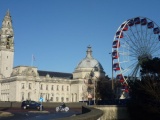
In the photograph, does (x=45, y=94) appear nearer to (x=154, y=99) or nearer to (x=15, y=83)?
(x=15, y=83)

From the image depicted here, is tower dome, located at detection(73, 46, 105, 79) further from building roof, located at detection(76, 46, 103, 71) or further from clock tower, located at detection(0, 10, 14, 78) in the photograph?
clock tower, located at detection(0, 10, 14, 78)

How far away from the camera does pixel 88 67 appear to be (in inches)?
6147

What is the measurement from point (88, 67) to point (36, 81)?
1031 inches

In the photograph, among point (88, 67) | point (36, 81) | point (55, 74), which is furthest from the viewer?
point (55, 74)

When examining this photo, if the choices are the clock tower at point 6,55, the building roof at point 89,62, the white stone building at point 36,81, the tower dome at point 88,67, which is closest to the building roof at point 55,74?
the white stone building at point 36,81

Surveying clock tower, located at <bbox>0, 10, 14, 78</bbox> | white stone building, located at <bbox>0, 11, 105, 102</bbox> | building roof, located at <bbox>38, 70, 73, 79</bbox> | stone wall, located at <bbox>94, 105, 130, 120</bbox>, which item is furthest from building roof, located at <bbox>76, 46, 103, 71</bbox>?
stone wall, located at <bbox>94, 105, 130, 120</bbox>

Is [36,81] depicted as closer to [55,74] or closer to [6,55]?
[6,55]

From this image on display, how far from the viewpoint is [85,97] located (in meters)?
149

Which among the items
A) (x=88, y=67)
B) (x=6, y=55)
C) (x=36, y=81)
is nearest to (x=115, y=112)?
(x=36, y=81)

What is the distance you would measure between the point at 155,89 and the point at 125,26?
31.1m

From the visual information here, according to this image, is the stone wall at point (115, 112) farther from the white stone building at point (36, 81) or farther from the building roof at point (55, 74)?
the building roof at point (55, 74)

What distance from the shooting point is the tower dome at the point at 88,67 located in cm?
15348

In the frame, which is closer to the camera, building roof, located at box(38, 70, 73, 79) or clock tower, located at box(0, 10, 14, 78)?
clock tower, located at box(0, 10, 14, 78)

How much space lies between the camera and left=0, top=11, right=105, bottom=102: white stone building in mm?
141625
